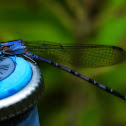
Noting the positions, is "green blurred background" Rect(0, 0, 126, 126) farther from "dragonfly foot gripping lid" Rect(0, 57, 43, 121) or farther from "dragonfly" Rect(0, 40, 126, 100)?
"dragonfly foot gripping lid" Rect(0, 57, 43, 121)

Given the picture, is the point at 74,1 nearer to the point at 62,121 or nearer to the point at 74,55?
the point at 74,55

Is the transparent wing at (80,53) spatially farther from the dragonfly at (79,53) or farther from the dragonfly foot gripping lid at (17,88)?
the dragonfly foot gripping lid at (17,88)

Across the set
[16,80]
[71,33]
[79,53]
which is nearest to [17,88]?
[16,80]

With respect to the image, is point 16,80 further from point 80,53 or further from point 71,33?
point 71,33

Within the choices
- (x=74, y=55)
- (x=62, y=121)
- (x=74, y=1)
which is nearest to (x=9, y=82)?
(x=74, y=55)

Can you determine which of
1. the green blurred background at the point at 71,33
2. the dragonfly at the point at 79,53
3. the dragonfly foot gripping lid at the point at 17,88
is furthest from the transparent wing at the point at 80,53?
the dragonfly foot gripping lid at the point at 17,88

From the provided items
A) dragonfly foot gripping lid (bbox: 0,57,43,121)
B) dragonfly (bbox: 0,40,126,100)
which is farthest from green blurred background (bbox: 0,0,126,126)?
dragonfly foot gripping lid (bbox: 0,57,43,121)
